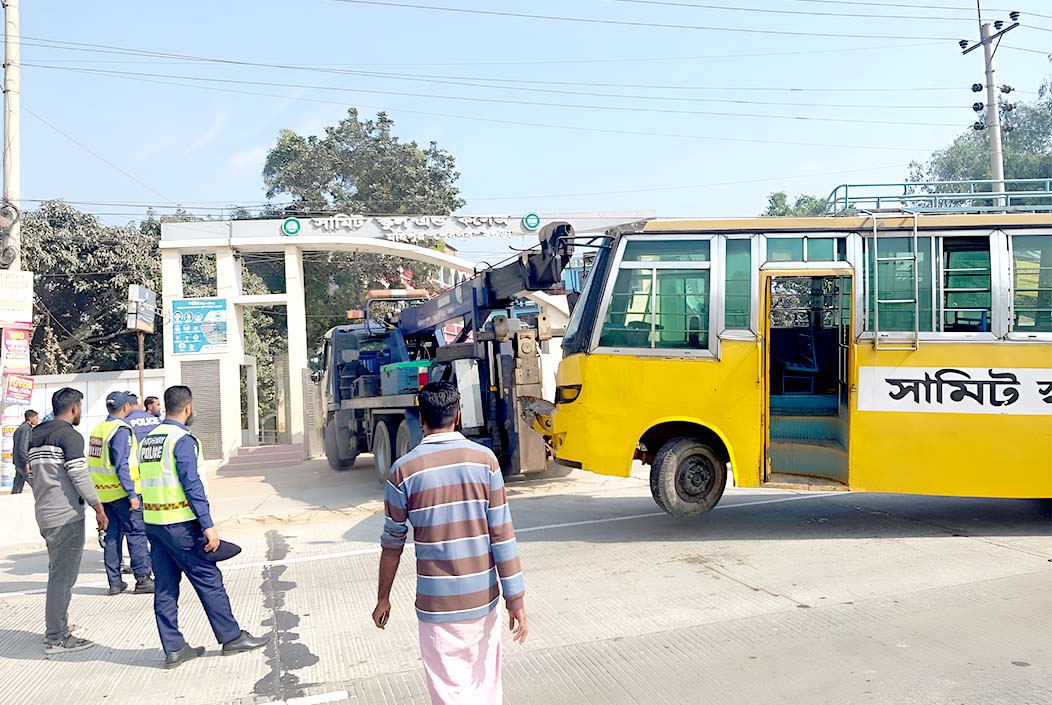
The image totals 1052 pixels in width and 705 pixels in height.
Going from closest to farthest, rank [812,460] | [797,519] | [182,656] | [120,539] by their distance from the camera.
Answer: [182,656] → [120,539] → [812,460] → [797,519]

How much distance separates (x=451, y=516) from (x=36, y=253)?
933 inches

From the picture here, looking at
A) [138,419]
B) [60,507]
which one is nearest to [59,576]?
[60,507]

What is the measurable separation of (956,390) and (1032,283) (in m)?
1.23

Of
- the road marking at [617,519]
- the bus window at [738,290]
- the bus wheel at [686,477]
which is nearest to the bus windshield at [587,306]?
the bus window at [738,290]

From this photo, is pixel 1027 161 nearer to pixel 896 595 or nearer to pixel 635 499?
pixel 635 499

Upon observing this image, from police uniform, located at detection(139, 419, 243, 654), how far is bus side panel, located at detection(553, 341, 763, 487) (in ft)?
13.1

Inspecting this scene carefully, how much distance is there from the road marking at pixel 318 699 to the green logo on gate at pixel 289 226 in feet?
57.3

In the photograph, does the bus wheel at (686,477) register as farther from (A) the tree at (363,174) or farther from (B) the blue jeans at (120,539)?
(A) the tree at (363,174)

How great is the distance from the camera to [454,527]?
3287 millimetres

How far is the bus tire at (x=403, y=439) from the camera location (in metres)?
11.7

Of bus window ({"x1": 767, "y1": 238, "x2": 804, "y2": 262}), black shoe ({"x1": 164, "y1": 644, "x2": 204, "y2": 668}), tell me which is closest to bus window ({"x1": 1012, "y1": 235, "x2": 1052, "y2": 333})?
bus window ({"x1": 767, "y1": 238, "x2": 804, "y2": 262})

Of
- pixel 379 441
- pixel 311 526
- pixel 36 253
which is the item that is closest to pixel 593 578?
pixel 311 526

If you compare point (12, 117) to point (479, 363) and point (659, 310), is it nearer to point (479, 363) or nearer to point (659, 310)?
point (479, 363)

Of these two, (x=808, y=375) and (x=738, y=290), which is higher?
(x=738, y=290)
